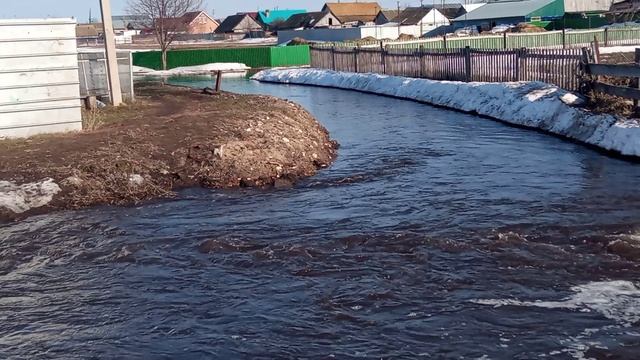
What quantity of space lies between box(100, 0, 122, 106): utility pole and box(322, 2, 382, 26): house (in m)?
95.6

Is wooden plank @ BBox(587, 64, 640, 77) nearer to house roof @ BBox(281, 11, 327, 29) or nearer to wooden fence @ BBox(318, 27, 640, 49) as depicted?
wooden fence @ BBox(318, 27, 640, 49)

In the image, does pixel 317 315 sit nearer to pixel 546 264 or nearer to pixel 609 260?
pixel 546 264

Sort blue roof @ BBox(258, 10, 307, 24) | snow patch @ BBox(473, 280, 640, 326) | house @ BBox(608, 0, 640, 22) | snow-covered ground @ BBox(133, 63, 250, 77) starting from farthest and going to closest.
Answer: blue roof @ BBox(258, 10, 307, 24) < snow-covered ground @ BBox(133, 63, 250, 77) < house @ BBox(608, 0, 640, 22) < snow patch @ BBox(473, 280, 640, 326)

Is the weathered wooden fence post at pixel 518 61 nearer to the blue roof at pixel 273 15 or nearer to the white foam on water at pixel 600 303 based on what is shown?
the white foam on water at pixel 600 303

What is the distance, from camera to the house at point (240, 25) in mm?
132500

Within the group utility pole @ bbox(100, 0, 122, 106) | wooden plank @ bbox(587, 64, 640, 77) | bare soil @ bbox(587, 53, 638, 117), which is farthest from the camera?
utility pole @ bbox(100, 0, 122, 106)

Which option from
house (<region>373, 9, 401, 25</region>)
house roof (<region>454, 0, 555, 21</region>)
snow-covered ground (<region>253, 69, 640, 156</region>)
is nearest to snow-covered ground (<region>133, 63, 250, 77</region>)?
snow-covered ground (<region>253, 69, 640, 156</region>)

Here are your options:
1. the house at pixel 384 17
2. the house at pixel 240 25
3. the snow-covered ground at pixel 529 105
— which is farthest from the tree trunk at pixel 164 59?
the house at pixel 240 25

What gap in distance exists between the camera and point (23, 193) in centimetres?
1223

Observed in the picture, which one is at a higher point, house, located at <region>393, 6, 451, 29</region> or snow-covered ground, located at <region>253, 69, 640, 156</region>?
house, located at <region>393, 6, 451, 29</region>

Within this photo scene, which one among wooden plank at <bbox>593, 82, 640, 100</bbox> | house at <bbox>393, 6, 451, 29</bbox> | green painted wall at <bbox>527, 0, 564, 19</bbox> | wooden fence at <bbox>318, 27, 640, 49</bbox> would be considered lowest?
wooden plank at <bbox>593, 82, 640, 100</bbox>

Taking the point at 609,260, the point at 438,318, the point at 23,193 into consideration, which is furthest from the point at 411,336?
the point at 23,193

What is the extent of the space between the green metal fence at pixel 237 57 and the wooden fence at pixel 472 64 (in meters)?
12.6

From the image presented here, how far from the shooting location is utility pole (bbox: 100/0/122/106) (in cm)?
2073
